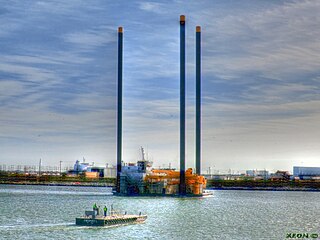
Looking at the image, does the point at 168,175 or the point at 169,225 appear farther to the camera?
the point at 168,175

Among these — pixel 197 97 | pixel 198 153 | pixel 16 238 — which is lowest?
pixel 16 238

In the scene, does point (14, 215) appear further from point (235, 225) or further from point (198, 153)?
point (198, 153)

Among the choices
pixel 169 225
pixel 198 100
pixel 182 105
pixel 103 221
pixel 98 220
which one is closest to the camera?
pixel 98 220

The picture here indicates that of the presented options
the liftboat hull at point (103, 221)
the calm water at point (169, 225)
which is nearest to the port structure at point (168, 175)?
the calm water at point (169, 225)

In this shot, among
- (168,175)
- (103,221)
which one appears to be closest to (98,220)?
(103,221)

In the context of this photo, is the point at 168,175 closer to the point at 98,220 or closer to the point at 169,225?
the point at 169,225

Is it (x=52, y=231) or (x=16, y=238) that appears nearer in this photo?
(x=16, y=238)

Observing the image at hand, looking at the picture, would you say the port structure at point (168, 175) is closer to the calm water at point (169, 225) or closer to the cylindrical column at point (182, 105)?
the cylindrical column at point (182, 105)

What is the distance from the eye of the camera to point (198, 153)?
188 metres

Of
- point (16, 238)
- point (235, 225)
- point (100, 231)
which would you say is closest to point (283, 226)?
point (235, 225)

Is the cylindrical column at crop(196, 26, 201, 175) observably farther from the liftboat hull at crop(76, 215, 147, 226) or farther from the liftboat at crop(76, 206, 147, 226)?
the liftboat at crop(76, 206, 147, 226)

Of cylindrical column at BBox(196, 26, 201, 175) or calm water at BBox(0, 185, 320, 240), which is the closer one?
calm water at BBox(0, 185, 320, 240)

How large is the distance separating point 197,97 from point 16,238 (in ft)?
390

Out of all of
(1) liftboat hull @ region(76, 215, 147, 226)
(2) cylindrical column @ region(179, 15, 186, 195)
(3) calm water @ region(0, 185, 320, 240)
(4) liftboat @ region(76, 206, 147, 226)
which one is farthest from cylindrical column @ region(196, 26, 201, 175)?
(4) liftboat @ region(76, 206, 147, 226)
